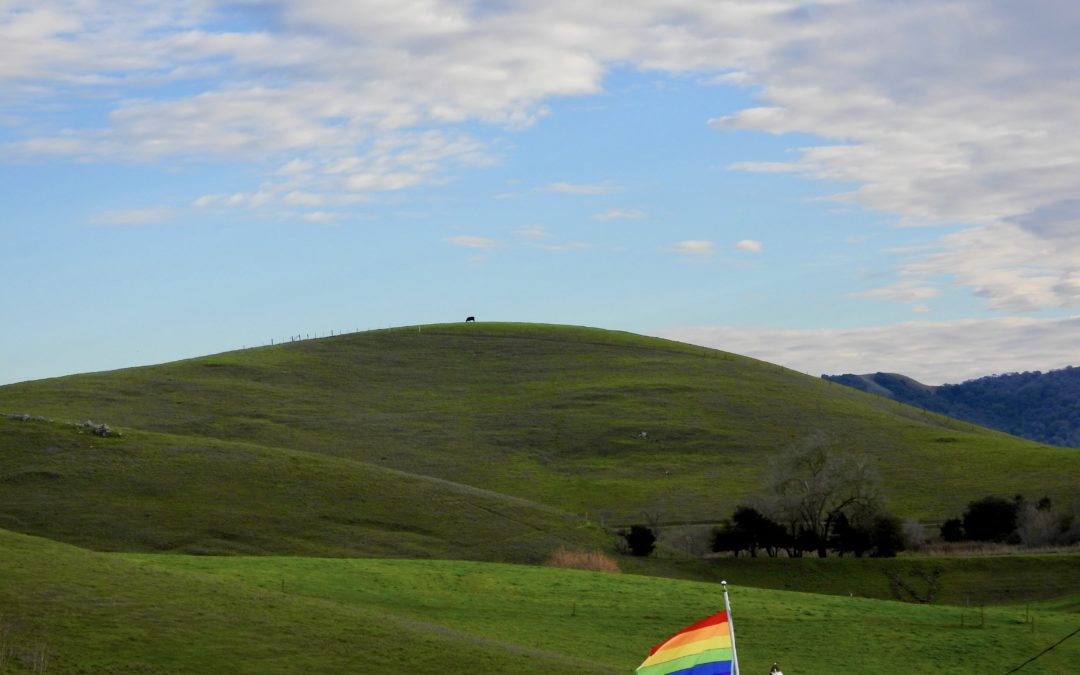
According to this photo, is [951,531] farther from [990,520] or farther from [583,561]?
[583,561]

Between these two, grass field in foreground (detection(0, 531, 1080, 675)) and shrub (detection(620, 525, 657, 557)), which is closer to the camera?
grass field in foreground (detection(0, 531, 1080, 675))

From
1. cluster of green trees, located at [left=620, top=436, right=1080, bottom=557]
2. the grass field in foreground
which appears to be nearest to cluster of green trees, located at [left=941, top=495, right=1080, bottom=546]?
cluster of green trees, located at [left=620, top=436, right=1080, bottom=557]

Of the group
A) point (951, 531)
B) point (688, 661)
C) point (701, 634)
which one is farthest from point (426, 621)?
point (951, 531)

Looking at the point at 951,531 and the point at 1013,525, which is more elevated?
the point at 1013,525

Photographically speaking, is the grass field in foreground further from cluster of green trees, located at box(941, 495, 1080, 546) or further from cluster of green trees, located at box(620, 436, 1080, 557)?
cluster of green trees, located at box(941, 495, 1080, 546)

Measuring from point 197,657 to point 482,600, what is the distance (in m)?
15.5

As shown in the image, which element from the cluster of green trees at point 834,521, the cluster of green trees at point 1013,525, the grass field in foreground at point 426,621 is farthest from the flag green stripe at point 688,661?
the cluster of green trees at point 1013,525

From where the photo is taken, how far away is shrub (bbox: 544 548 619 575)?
6016cm

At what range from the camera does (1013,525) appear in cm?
6988

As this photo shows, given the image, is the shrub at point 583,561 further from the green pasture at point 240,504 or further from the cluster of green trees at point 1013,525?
the cluster of green trees at point 1013,525

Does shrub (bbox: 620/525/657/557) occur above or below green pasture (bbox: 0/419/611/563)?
below

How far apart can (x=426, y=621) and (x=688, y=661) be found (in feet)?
70.9

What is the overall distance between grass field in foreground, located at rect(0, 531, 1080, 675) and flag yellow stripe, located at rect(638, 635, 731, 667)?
13.3m

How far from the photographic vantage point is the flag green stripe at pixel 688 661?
17031mm
